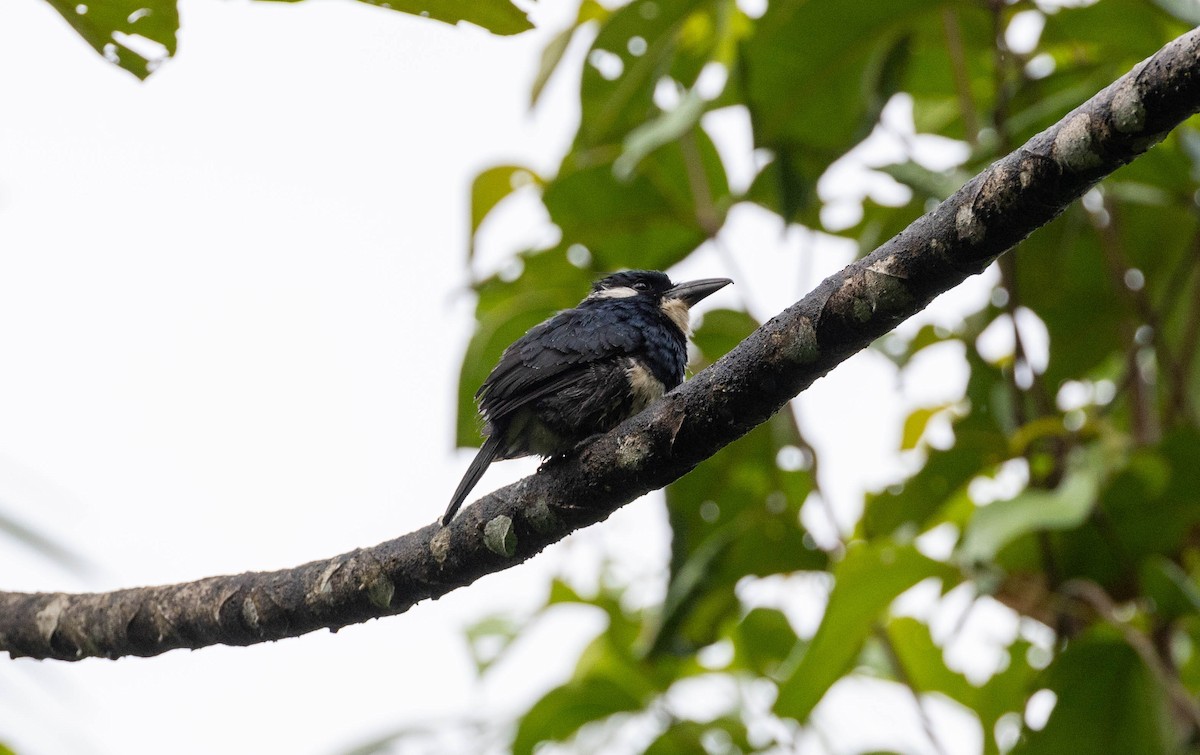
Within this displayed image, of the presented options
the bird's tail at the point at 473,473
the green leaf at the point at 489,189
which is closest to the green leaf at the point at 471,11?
the bird's tail at the point at 473,473

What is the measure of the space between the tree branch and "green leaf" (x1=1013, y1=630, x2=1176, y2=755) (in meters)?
1.51

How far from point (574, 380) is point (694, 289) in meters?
0.75

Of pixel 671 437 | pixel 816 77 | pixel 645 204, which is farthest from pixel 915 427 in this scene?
pixel 671 437

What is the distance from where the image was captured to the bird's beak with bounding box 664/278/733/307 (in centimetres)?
335

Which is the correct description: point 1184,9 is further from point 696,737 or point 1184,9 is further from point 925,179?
point 696,737

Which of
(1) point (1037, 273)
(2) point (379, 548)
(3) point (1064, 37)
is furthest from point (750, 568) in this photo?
(3) point (1064, 37)

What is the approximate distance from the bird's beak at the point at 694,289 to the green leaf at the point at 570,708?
112cm

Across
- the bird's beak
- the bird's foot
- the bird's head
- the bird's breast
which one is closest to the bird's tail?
the bird's foot

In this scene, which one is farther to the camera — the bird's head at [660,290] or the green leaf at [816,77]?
the bird's head at [660,290]

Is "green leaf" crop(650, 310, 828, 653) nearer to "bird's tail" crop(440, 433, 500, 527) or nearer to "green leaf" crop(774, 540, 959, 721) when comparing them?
"green leaf" crop(774, 540, 959, 721)

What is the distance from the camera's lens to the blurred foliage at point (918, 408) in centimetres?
300

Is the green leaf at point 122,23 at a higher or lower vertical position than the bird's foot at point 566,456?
higher

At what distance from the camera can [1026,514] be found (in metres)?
2.75

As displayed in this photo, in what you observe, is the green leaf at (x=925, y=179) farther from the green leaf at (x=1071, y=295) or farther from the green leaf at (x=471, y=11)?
the green leaf at (x=471, y=11)
